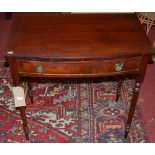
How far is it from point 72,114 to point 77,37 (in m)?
0.85

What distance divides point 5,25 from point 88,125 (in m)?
2.01

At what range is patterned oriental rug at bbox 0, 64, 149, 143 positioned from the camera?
200 cm

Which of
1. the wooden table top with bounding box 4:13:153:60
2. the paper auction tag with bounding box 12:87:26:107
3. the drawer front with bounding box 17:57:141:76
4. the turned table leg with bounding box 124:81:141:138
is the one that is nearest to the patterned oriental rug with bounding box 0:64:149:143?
the turned table leg with bounding box 124:81:141:138

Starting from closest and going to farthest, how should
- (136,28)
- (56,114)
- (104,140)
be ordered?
(136,28)
(104,140)
(56,114)

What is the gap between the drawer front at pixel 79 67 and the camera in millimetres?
1444

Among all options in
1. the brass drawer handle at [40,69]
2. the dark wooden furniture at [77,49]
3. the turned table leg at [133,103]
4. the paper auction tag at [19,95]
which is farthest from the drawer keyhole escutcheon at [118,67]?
the paper auction tag at [19,95]

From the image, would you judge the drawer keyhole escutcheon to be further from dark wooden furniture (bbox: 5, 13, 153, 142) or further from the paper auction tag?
the paper auction tag

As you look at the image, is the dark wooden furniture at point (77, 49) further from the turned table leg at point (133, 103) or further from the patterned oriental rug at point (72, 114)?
the patterned oriental rug at point (72, 114)

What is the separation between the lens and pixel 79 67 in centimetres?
146

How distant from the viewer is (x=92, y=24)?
1.67m

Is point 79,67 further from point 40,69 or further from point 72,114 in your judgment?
point 72,114

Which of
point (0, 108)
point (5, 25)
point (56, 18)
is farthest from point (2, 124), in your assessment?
point (5, 25)

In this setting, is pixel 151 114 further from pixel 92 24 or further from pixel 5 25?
pixel 5 25

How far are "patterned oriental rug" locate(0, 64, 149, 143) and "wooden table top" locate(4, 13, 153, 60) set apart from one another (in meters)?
0.83
